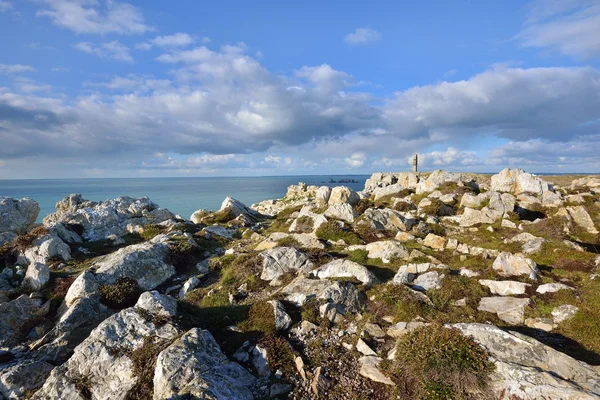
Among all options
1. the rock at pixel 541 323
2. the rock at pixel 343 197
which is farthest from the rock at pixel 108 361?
the rock at pixel 343 197

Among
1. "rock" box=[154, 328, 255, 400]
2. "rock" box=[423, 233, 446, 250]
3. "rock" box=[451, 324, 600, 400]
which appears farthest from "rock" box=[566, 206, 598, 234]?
"rock" box=[154, 328, 255, 400]

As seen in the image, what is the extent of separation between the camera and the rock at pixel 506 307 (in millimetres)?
12094

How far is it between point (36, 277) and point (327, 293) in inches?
664

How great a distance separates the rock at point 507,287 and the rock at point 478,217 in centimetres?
1199

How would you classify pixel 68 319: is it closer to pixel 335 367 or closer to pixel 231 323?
pixel 231 323

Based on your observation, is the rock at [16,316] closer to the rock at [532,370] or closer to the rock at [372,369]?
the rock at [372,369]

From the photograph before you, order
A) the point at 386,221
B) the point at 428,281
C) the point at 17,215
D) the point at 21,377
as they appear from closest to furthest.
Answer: the point at 21,377 → the point at 428,281 → the point at 386,221 → the point at 17,215

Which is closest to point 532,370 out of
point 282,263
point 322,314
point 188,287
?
point 322,314

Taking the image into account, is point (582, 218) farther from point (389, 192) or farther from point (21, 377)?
point (21, 377)

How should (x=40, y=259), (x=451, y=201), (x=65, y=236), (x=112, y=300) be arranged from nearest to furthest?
(x=112, y=300), (x=40, y=259), (x=65, y=236), (x=451, y=201)

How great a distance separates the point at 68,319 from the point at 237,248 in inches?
457

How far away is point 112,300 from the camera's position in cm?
1528

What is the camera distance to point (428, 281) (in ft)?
48.1

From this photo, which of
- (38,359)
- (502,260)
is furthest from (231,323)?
(502,260)
